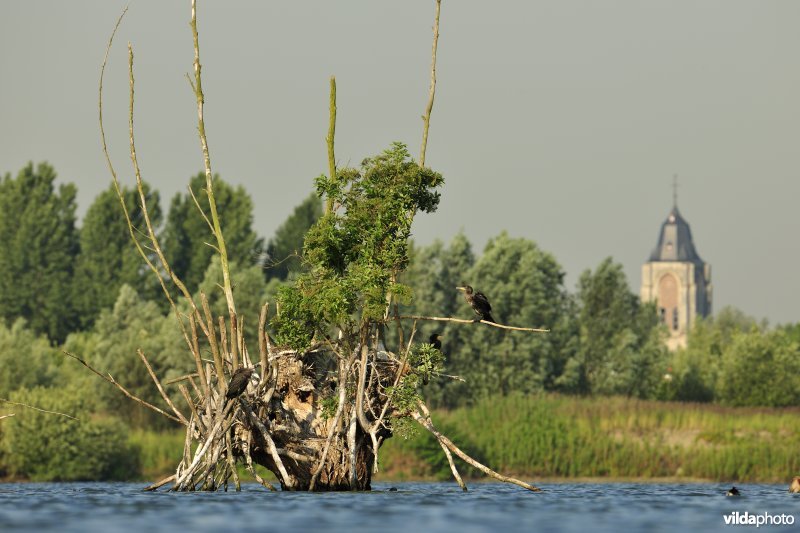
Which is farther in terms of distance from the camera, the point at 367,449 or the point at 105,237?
the point at 105,237

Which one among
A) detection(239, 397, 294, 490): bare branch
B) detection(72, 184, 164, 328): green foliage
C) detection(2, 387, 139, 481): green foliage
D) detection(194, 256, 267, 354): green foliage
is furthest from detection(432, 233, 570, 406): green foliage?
detection(239, 397, 294, 490): bare branch

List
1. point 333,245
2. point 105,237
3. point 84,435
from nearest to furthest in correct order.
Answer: point 333,245, point 84,435, point 105,237

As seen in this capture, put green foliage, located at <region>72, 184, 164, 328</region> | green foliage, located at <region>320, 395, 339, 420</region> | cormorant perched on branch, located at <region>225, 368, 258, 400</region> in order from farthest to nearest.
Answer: green foliage, located at <region>72, 184, 164, 328</region>
green foliage, located at <region>320, 395, 339, 420</region>
cormorant perched on branch, located at <region>225, 368, 258, 400</region>

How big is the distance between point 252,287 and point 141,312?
9806 millimetres

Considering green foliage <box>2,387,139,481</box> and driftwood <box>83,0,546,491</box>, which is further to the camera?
green foliage <box>2,387,139,481</box>

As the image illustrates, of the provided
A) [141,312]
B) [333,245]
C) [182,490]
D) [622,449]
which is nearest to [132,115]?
[333,245]

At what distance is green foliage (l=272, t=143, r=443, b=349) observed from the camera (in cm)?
2955

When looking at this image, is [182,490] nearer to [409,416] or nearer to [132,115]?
[409,416]

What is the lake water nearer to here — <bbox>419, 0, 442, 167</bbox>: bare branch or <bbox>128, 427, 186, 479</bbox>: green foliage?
<bbox>419, 0, 442, 167</bbox>: bare branch

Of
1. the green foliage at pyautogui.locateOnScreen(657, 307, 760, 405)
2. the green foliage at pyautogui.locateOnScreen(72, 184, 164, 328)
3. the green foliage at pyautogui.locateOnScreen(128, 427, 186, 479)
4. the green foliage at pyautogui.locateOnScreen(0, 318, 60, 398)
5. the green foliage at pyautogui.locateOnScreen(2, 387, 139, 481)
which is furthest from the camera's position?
the green foliage at pyautogui.locateOnScreen(72, 184, 164, 328)

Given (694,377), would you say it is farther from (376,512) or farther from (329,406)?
(376,512)

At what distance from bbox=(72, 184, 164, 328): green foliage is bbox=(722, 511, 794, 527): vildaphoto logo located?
261 ft

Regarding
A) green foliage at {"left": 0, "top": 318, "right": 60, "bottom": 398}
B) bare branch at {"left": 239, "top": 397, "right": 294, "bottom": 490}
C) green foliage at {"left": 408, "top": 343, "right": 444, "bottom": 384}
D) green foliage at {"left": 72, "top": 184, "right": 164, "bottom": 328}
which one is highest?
green foliage at {"left": 72, "top": 184, "right": 164, "bottom": 328}

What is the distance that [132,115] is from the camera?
31.3m
